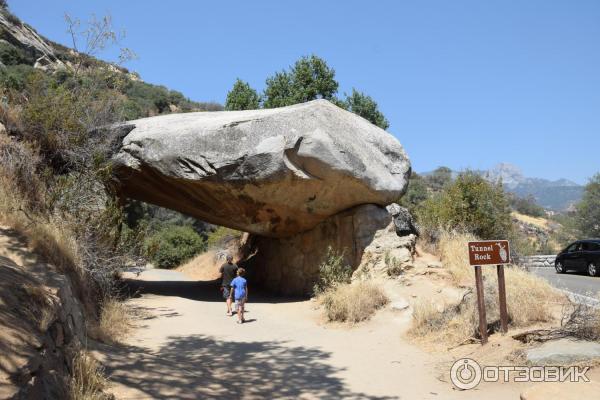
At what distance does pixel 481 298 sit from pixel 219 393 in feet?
12.5

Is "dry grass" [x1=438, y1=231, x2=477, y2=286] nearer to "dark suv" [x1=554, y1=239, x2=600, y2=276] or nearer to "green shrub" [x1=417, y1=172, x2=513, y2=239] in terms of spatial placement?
"green shrub" [x1=417, y1=172, x2=513, y2=239]

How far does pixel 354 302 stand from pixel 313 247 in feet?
11.8

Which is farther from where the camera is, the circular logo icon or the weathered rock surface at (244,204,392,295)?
the weathered rock surface at (244,204,392,295)

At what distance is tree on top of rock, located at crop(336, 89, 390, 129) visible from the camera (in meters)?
26.8

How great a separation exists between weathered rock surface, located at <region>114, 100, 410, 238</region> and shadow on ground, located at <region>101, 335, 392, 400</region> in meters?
4.33

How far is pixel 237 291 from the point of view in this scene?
9.87 m

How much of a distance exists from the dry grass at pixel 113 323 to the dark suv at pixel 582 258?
1569cm

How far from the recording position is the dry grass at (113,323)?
7056 millimetres

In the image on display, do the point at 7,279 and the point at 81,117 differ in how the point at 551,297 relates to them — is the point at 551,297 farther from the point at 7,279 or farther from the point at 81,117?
the point at 81,117

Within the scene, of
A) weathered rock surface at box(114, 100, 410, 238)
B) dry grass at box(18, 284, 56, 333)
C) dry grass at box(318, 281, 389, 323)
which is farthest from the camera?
weathered rock surface at box(114, 100, 410, 238)

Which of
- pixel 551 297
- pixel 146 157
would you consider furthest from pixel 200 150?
pixel 551 297

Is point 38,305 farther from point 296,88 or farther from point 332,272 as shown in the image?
point 296,88

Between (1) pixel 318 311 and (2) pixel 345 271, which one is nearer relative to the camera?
(1) pixel 318 311

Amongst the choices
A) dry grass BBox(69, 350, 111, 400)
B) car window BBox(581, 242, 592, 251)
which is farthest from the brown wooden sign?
car window BBox(581, 242, 592, 251)
